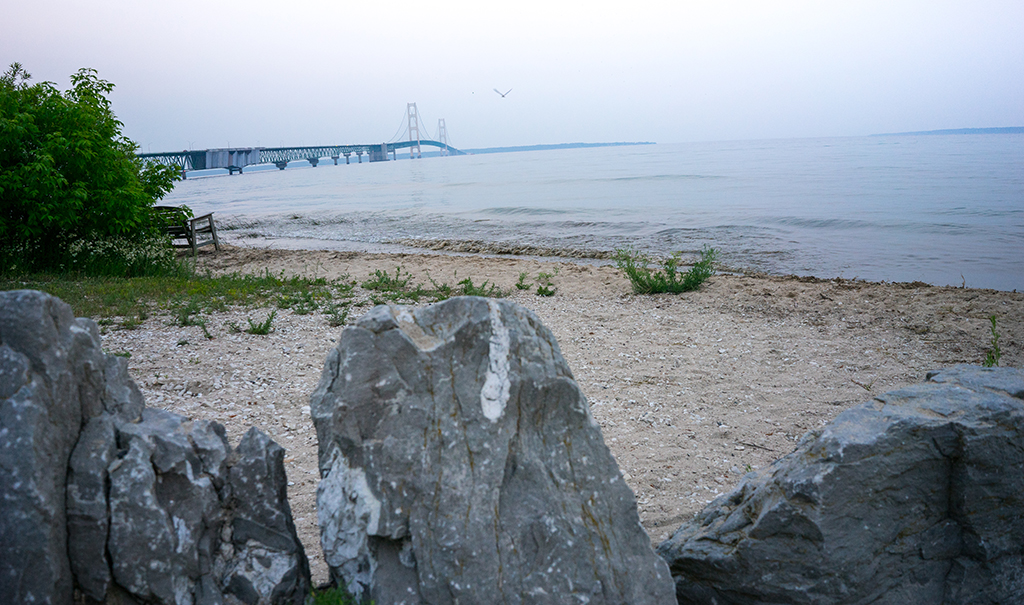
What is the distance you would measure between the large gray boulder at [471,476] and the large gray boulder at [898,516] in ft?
1.84

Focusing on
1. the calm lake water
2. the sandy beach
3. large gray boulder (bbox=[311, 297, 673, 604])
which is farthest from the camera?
the calm lake water

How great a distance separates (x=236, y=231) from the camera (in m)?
23.8

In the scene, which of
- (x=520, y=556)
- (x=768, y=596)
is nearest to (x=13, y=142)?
(x=520, y=556)

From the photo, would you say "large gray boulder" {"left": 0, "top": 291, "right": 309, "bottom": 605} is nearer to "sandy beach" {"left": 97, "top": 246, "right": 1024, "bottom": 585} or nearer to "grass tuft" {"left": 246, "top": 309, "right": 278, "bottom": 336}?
"sandy beach" {"left": 97, "top": 246, "right": 1024, "bottom": 585}

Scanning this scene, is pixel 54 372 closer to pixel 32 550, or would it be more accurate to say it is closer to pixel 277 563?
pixel 32 550

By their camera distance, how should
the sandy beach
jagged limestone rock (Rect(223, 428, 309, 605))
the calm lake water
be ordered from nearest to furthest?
jagged limestone rock (Rect(223, 428, 309, 605)) < the sandy beach < the calm lake water

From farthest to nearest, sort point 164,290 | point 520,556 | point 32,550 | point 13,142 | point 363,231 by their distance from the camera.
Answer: point 363,231, point 13,142, point 164,290, point 520,556, point 32,550

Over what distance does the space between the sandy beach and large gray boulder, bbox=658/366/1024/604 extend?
3.38ft

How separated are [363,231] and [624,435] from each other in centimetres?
2000

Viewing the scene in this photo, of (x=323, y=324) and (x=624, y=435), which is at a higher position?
(x=323, y=324)

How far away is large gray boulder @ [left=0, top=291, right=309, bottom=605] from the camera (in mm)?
1911

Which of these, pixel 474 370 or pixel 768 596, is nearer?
pixel 474 370

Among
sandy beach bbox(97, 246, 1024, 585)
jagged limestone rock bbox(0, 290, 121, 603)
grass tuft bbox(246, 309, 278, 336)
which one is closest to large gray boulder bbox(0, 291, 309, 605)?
jagged limestone rock bbox(0, 290, 121, 603)

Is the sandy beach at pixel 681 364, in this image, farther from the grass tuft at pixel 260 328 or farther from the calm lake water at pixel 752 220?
the calm lake water at pixel 752 220
